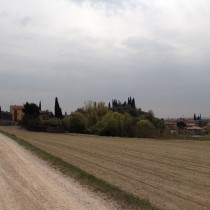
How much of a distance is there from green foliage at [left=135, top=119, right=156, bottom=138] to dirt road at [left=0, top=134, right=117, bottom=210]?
66711 mm

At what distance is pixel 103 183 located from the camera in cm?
1548

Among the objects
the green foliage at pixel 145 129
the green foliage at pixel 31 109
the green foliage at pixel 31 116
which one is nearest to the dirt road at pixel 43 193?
the green foliage at pixel 145 129

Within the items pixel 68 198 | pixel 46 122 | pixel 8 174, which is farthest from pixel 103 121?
pixel 68 198

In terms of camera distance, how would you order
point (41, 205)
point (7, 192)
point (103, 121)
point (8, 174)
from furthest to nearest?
1. point (103, 121)
2. point (8, 174)
3. point (7, 192)
4. point (41, 205)

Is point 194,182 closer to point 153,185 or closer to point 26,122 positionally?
point 153,185

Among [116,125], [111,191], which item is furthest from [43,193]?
[116,125]

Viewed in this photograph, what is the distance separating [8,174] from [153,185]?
262 inches

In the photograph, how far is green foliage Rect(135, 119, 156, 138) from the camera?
8550 cm

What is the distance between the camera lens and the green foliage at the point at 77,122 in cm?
9988

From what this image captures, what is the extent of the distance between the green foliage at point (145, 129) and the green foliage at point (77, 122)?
656 inches

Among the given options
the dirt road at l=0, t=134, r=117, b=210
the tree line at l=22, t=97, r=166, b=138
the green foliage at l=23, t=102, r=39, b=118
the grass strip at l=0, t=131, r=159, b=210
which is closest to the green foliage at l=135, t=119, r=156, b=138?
the tree line at l=22, t=97, r=166, b=138

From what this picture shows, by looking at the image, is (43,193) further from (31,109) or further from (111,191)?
(31,109)

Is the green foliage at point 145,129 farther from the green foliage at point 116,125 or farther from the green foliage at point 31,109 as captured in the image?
the green foliage at point 31,109

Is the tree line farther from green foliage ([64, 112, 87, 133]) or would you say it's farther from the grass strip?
the grass strip
